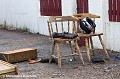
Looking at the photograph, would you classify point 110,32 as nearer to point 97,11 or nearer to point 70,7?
point 97,11

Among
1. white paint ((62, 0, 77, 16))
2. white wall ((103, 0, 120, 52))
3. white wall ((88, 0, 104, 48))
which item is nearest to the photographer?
white wall ((103, 0, 120, 52))

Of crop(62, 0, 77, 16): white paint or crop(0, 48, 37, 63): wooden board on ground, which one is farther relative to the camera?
crop(62, 0, 77, 16): white paint

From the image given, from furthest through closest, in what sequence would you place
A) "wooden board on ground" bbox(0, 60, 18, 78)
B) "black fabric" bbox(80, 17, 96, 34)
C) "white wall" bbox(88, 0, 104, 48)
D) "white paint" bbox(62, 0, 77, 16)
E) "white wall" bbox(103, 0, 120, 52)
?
"white paint" bbox(62, 0, 77, 16) → "white wall" bbox(88, 0, 104, 48) → "white wall" bbox(103, 0, 120, 52) → "black fabric" bbox(80, 17, 96, 34) → "wooden board on ground" bbox(0, 60, 18, 78)

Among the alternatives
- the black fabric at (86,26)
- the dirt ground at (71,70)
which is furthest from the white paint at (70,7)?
the black fabric at (86,26)

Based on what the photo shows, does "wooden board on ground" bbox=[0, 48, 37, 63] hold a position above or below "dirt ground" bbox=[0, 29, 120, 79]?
above

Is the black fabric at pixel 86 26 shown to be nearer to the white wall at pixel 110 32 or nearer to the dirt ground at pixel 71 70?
the dirt ground at pixel 71 70

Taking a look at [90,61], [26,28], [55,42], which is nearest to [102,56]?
[90,61]

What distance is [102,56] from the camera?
8805 mm

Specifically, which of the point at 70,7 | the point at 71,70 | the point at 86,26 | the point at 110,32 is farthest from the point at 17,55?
the point at 70,7

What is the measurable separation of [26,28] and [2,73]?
8.61 metres

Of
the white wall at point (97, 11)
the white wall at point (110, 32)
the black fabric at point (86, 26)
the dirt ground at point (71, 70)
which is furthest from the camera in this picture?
the white wall at point (97, 11)

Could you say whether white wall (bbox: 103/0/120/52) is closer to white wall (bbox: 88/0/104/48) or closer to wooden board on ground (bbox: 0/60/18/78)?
white wall (bbox: 88/0/104/48)

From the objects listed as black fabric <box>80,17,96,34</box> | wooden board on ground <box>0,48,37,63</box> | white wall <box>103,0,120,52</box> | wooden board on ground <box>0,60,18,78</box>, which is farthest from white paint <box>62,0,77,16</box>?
wooden board on ground <box>0,60,18,78</box>

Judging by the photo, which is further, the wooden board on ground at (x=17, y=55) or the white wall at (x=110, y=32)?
the white wall at (x=110, y=32)
